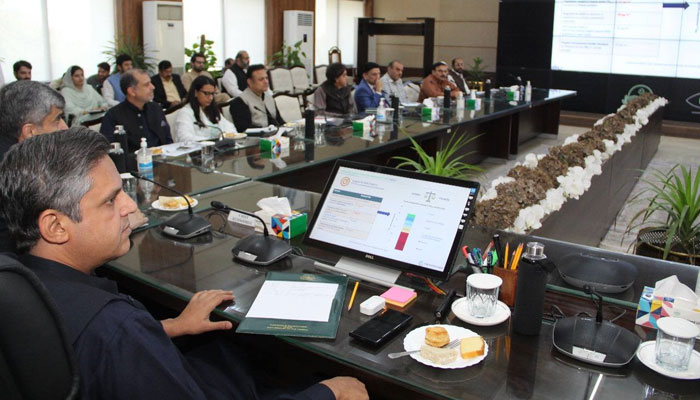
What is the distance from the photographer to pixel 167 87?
727 centimetres

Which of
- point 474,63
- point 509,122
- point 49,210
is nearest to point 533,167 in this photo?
point 49,210

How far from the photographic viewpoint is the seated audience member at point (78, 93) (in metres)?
6.39

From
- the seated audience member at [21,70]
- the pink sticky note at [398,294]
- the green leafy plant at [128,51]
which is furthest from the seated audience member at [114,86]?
the pink sticky note at [398,294]

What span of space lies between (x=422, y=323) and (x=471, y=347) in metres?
0.19

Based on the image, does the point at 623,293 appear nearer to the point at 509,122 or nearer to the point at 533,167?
the point at 533,167

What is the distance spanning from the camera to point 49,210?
3.93ft

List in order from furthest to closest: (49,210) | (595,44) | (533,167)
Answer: (595,44), (533,167), (49,210)

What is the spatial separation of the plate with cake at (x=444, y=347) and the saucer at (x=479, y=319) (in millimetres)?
57

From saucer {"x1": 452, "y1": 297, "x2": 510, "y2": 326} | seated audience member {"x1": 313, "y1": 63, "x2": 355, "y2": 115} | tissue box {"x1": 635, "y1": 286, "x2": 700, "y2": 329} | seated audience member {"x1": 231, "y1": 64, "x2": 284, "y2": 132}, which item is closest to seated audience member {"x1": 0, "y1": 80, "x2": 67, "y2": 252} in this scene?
saucer {"x1": 452, "y1": 297, "x2": 510, "y2": 326}

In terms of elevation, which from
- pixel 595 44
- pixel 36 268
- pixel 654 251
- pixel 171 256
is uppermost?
pixel 595 44

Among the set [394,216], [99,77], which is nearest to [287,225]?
[394,216]

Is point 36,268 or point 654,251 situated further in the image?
point 654,251

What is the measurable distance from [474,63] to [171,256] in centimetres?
1040

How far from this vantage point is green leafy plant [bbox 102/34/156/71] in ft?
25.8
